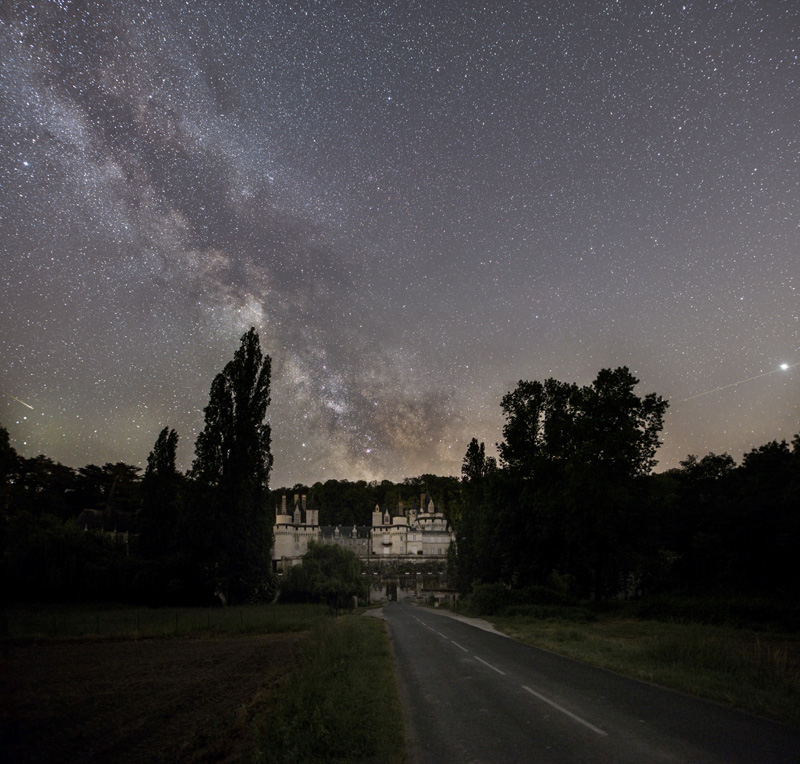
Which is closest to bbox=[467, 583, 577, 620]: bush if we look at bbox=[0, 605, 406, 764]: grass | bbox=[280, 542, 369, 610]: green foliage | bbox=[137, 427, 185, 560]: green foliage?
bbox=[280, 542, 369, 610]: green foliage

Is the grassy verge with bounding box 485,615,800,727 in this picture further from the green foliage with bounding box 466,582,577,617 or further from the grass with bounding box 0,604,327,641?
the grass with bounding box 0,604,327,641

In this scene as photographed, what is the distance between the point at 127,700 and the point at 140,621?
26697mm

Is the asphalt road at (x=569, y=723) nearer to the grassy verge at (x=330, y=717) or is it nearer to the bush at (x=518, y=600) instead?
the grassy verge at (x=330, y=717)

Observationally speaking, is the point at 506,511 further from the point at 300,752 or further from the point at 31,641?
the point at 300,752

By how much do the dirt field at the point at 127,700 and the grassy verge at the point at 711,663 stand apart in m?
10.1

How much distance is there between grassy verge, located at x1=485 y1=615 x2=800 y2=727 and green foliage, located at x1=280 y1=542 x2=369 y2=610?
3158 cm

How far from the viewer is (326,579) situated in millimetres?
55344

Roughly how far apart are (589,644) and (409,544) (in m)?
124

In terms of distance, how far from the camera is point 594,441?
42.6 meters

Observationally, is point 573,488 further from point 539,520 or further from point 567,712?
point 567,712

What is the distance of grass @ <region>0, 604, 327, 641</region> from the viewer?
3100cm

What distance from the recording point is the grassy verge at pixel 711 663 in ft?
38.4

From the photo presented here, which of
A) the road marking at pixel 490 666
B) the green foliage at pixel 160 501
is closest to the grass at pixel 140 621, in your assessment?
the green foliage at pixel 160 501

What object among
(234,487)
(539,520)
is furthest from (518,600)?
(234,487)
